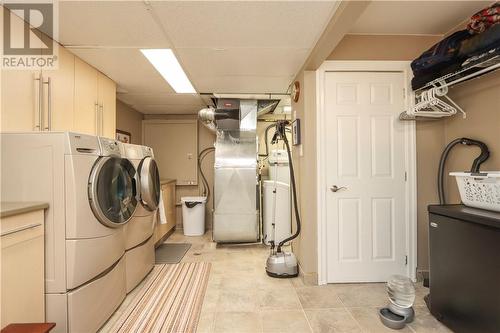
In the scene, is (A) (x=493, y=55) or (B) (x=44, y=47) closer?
(A) (x=493, y=55)

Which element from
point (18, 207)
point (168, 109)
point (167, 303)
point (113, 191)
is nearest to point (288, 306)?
point (167, 303)

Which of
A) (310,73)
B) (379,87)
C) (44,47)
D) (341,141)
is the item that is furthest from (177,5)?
(379,87)

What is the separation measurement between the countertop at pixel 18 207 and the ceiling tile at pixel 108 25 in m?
Answer: 1.25

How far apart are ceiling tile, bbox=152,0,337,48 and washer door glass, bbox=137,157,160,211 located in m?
1.19

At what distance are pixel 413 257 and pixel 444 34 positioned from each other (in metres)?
2.19

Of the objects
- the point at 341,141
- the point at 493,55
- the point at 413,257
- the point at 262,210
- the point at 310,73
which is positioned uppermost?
the point at 310,73

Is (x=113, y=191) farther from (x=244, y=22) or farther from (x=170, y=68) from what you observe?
(x=244, y=22)

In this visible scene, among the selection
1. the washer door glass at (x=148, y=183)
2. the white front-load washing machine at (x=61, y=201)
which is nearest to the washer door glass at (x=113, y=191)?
the white front-load washing machine at (x=61, y=201)

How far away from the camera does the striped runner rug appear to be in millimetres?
1874

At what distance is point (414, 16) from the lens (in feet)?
7.11

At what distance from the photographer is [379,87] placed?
2.50 m

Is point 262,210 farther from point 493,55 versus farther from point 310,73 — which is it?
point 493,55

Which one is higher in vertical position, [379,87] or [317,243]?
[379,87]

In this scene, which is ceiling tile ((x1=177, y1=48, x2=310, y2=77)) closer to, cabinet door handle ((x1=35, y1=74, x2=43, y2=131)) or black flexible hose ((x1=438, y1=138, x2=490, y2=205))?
cabinet door handle ((x1=35, y1=74, x2=43, y2=131))
